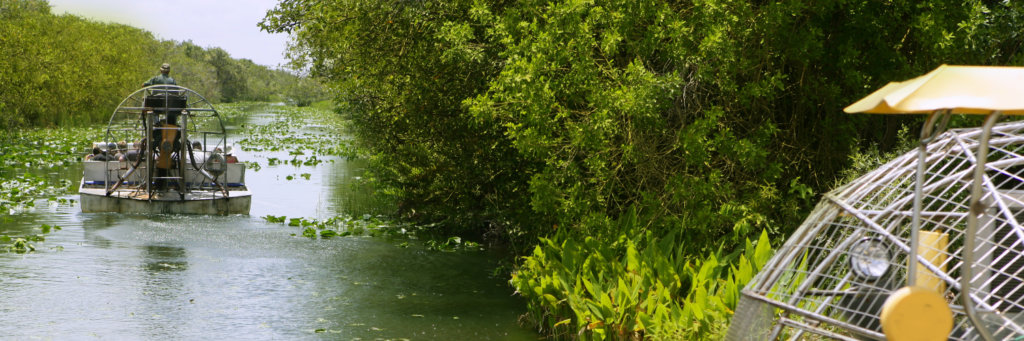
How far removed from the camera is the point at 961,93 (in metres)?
3.22

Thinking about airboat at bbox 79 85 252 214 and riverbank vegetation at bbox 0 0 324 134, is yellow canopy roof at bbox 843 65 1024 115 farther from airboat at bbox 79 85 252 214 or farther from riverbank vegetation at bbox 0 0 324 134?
riverbank vegetation at bbox 0 0 324 134

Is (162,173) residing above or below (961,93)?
below

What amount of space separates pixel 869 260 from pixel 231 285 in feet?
27.0

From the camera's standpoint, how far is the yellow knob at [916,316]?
3.13 meters

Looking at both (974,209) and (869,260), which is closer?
(974,209)

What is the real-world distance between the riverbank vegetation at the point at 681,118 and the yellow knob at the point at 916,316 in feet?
10.7

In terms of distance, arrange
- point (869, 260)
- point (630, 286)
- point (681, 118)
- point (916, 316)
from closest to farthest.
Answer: point (916, 316) < point (869, 260) < point (630, 286) < point (681, 118)

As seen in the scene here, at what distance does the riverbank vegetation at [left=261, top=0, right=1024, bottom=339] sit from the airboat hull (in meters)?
7.50

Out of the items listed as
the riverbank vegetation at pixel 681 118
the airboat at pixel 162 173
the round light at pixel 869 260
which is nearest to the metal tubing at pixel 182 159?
the airboat at pixel 162 173

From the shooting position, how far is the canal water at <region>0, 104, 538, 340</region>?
8.29 meters

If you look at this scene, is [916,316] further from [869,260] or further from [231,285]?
[231,285]

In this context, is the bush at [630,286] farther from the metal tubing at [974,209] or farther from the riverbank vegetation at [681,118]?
the metal tubing at [974,209]

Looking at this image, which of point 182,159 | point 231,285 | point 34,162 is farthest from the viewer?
point 34,162

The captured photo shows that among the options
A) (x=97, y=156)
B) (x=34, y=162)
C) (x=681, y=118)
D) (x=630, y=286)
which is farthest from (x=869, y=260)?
(x=34, y=162)
